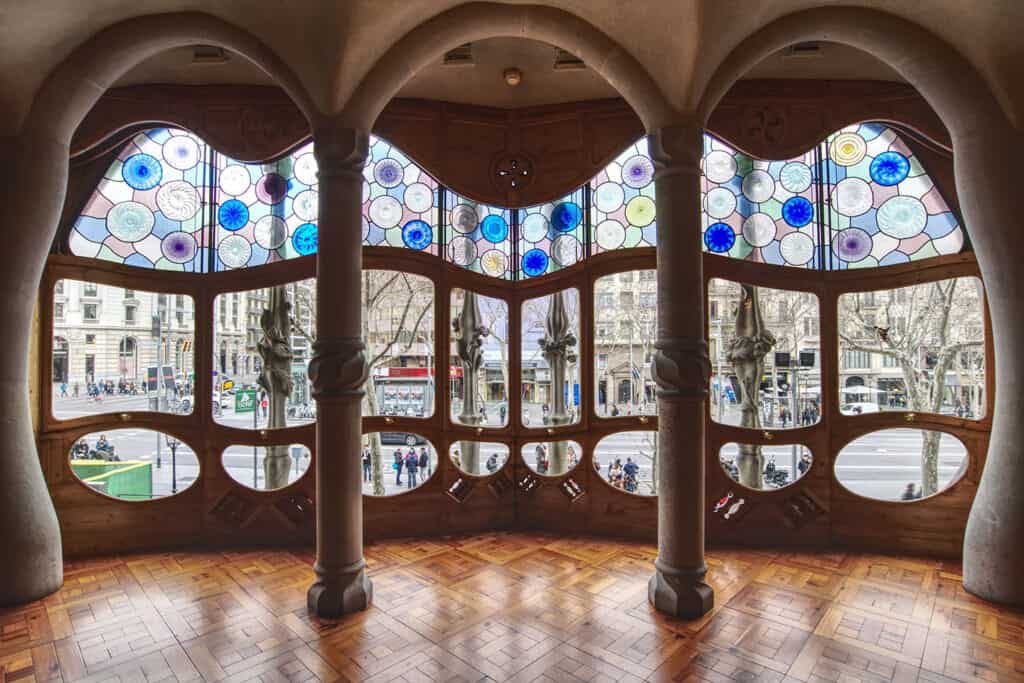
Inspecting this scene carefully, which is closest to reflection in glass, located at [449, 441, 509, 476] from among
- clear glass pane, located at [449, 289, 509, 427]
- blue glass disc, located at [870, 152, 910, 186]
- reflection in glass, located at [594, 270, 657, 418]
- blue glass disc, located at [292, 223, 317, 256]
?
clear glass pane, located at [449, 289, 509, 427]

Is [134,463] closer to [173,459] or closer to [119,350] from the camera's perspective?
[173,459]

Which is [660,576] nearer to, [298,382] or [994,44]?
[298,382]

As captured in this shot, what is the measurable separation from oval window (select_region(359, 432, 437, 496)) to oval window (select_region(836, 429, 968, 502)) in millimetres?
3287

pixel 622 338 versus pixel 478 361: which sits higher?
pixel 622 338

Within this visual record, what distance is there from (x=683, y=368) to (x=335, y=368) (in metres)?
1.98

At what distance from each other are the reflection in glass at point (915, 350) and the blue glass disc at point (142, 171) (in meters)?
5.52

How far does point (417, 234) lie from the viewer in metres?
4.29

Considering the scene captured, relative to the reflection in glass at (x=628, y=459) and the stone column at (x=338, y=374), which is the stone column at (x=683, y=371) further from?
the stone column at (x=338, y=374)

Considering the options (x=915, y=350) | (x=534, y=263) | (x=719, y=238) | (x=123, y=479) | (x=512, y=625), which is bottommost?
(x=512, y=625)

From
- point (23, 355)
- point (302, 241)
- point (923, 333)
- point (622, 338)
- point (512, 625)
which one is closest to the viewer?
point (512, 625)

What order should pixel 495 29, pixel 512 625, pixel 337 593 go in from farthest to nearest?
pixel 495 29
pixel 337 593
pixel 512 625

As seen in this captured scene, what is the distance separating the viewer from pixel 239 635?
2.75 metres

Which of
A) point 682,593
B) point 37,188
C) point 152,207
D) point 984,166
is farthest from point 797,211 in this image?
point 37,188

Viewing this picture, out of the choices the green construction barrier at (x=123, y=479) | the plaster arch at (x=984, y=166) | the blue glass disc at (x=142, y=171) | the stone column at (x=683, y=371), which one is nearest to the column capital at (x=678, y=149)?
the stone column at (x=683, y=371)
